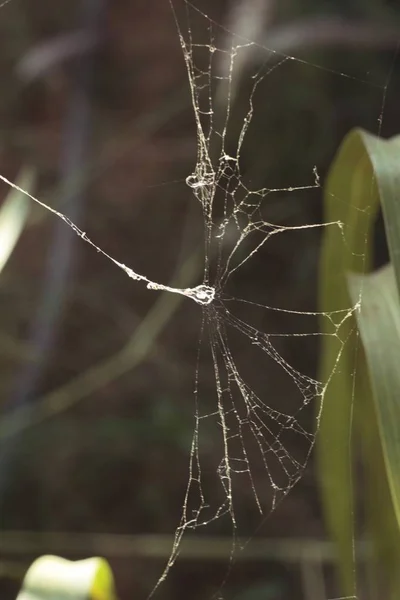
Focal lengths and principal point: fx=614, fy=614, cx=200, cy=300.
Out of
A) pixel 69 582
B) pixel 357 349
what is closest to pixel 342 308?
pixel 357 349

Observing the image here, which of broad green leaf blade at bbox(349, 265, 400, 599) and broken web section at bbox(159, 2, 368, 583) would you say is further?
broken web section at bbox(159, 2, 368, 583)

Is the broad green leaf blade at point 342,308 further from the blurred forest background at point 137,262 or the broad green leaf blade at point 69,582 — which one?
the blurred forest background at point 137,262

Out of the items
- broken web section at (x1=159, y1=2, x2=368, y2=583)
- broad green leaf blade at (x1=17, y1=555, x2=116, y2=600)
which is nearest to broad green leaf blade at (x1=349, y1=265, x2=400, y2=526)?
broad green leaf blade at (x1=17, y1=555, x2=116, y2=600)

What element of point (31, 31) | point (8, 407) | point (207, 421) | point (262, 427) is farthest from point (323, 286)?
point (31, 31)

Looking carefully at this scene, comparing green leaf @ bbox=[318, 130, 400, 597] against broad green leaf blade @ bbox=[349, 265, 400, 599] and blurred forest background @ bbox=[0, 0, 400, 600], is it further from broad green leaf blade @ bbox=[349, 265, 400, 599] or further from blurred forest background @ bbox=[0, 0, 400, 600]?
blurred forest background @ bbox=[0, 0, 400, 600]

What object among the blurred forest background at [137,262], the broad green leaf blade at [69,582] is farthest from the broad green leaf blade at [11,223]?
the blurred forest background at [137,262]

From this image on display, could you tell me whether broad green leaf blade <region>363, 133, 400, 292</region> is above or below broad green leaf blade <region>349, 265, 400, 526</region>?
above

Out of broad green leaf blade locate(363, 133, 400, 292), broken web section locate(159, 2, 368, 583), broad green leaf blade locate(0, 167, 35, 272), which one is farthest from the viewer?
broken web section locate(159, 2, 368, 583)
